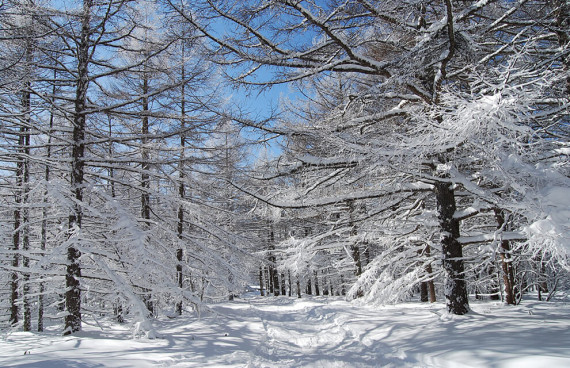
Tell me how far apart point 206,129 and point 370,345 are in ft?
19.8

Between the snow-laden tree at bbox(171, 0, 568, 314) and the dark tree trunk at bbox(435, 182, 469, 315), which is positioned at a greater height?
the snow-laden tree at bbox(171, 0, 568, 314)

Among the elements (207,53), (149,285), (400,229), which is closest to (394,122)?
(400,229)

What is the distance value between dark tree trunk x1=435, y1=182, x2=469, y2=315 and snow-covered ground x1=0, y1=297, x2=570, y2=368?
282mm

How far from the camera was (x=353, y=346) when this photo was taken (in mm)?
5680

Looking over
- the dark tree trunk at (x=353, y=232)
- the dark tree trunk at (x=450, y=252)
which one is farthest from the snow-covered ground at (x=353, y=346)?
the dark tree trunk at (x=353, y=232)

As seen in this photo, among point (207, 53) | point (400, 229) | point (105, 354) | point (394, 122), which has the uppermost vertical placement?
point (207, 53)

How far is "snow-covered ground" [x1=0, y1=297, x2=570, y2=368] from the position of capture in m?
3.78

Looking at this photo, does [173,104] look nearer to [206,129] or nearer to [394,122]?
[206,129]

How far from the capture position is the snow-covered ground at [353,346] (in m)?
3.78

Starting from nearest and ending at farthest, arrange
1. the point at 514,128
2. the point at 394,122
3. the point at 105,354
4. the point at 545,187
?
the point at 514,128 → the point at 545,187 → the point at 105,354 → the point at 394,122

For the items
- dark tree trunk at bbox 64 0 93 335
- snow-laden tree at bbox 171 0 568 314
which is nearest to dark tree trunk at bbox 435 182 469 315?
snow-laden tree at bbox 171 0 568 314

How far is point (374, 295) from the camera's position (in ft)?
21.9

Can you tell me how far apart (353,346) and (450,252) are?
8.86ft

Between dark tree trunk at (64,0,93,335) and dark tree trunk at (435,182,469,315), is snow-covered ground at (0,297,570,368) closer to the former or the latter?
dark tree trunk at (435,182,469,315)
